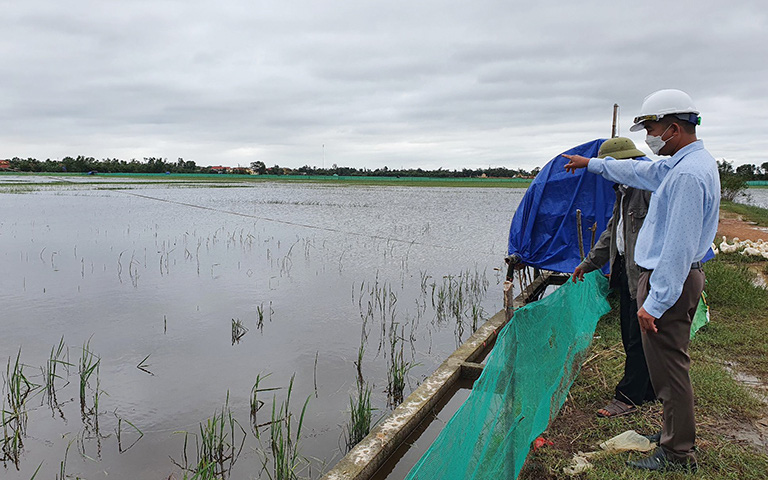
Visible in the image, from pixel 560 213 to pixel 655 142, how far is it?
14.0 feet

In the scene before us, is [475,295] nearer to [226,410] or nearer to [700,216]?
[226,410]

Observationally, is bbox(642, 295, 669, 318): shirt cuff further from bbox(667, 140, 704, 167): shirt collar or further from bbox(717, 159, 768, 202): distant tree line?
bbox(717, 159, 768, 202): distant tree line

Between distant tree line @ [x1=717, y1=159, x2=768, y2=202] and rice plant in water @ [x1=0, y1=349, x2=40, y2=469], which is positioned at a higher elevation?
distant tree line @ [x1=717, y1=159, x2=768, y2=202]

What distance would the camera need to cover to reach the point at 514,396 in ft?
9.11

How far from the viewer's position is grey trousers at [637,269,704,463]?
2.59 m

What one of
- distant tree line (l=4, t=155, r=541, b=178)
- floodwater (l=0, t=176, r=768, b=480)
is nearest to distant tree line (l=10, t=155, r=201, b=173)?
distant tree line (l=4, t=155, r=541, b=178)

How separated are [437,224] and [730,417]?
16.7 metres

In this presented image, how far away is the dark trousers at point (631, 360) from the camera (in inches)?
138

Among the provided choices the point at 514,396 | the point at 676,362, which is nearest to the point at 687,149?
the point at 676,362

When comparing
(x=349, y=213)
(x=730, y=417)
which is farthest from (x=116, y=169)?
(x=730, y=417)

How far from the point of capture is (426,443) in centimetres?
414

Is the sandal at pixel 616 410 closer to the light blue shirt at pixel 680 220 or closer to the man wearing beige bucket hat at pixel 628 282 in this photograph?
the man wearing beige bucket hat at pixel 628 282


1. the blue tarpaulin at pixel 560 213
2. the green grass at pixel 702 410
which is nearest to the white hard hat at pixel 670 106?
the green grass at pixel 702 410

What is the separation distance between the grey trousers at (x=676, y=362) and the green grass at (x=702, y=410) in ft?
0.83
